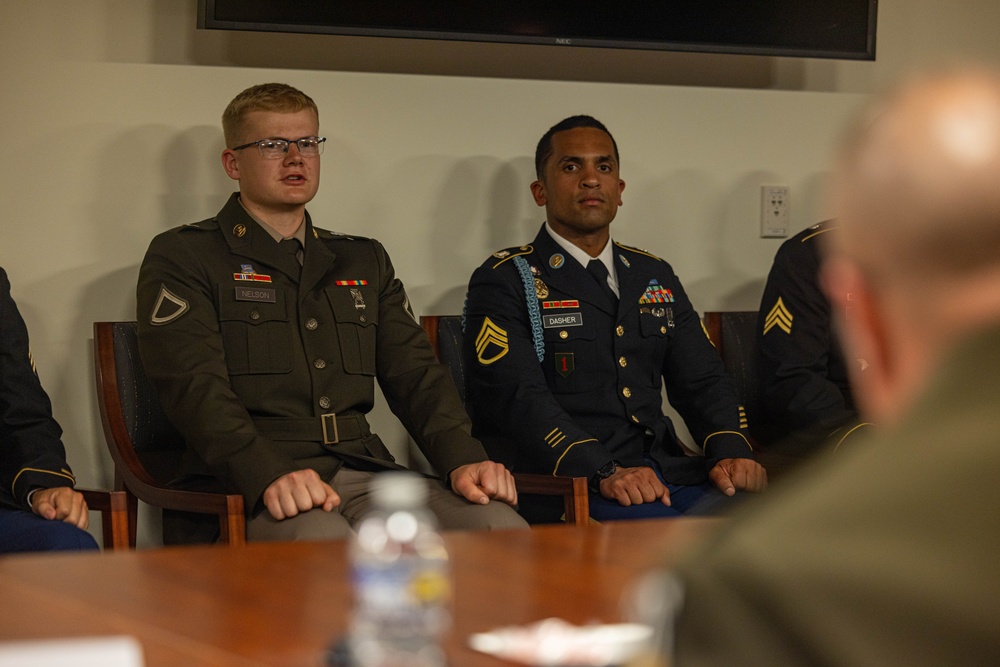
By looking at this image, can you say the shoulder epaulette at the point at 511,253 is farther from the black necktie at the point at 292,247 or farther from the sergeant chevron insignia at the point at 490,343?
the black necktie at the point at 292,247

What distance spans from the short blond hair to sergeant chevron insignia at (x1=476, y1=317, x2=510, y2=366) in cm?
75

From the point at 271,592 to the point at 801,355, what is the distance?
2251 millimetres

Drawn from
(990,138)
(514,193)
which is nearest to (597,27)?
(514,193)

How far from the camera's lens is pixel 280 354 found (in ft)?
9.81

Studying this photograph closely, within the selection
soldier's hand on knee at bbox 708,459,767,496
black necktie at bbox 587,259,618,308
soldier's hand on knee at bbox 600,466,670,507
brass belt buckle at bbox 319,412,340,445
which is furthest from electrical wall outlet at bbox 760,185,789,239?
brass belt buckle at bbox 319,412,340,445

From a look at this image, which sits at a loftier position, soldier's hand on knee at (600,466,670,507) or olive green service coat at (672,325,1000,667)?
olive green service coat at (672,325,1000,667)

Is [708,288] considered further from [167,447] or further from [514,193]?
[167,447]

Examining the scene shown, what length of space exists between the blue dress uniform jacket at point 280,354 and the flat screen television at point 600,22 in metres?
0.66

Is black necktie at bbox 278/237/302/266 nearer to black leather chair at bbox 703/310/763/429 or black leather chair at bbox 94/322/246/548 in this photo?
black leather chair at bbox 94/322/246/548

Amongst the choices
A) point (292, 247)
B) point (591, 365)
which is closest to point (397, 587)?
point (292, 247)

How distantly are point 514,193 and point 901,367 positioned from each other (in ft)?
10.7

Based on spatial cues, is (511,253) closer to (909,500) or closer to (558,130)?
(558,130)

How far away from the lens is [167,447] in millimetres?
3037

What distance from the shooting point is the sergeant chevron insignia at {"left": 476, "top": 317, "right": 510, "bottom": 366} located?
326 cm
